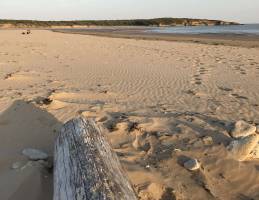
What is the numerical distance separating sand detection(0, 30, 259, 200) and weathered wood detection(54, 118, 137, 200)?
1.26ft

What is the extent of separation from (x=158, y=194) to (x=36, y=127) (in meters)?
2.18

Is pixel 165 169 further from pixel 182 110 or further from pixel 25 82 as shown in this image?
pixel 25 82

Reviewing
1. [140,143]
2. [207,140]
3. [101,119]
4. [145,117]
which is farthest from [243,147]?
[101,119]

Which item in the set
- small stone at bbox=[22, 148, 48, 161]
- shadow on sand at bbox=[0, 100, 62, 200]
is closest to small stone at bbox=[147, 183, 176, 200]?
shadow on sand at bbox=[0, 100, 62, 200]

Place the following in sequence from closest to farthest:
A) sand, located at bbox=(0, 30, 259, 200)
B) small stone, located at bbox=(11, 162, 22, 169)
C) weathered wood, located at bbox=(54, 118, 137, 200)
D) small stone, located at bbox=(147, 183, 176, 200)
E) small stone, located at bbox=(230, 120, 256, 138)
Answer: weathered wood, located at bbox=(54, 118, 137, 200), small stone, located at bbox=(147, 183, 176, 200), sand, located at bbox=(0, 30, 259, 200), small stone, located at bbox=(11, 162, 22, 169), small stone, located at bbox=(230, 120, 256, 138)

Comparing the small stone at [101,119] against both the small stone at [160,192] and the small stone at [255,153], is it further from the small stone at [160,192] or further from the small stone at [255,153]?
the small stone at [255,153]

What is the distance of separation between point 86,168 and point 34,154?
4.02ft

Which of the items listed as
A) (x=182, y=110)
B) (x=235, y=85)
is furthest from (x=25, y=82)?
(x=235, y=85)

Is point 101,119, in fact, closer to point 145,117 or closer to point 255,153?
point 145,117

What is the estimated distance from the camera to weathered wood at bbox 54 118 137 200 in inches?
117

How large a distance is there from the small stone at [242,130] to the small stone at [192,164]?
0.86 m

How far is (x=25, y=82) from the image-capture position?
797cm

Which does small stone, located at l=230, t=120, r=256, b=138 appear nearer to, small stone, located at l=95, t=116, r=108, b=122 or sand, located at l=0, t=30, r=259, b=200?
sand, located at l=0, t=30, r=259, b=200

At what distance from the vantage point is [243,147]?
177 inches
